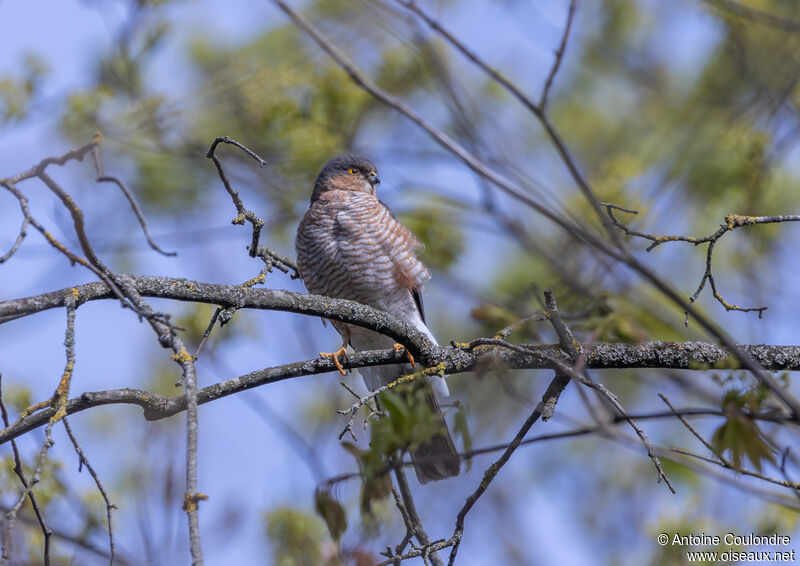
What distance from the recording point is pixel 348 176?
17.6 ft

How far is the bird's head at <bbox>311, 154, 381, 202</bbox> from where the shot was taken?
528 cm

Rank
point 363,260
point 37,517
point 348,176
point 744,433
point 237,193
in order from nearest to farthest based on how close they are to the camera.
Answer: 1. point 744,433
2. point 37,517
3. point 237,193
4. point 363,260
5. point 348,176

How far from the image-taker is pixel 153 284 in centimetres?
264

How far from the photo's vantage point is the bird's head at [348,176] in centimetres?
528

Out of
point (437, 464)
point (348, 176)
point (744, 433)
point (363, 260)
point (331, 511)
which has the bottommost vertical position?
point (744, 433)

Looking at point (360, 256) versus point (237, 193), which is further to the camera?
point (360, 256)

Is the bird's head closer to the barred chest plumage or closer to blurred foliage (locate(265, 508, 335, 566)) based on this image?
the barred chest plumage

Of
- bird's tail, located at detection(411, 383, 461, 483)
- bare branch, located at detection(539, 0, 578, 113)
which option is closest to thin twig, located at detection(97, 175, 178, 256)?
bare branch, located at detection(539, 0, 578, 113)

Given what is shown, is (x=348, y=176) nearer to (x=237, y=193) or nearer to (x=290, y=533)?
(x=290, y=533)

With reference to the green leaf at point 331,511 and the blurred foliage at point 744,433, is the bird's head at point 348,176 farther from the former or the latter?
the blurred foliage at point 744,433

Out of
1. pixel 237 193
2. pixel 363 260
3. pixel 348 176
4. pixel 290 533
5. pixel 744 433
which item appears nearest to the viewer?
pixel 744 433

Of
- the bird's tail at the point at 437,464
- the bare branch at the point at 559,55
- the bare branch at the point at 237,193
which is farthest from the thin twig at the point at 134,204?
the bird's tail at the point at 437,464

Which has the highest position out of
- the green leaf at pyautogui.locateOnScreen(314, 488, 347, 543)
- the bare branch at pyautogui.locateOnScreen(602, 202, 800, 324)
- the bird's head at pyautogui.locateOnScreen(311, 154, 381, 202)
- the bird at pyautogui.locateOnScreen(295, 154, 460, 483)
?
the bird's head at pyautogui.locateOnScreen(311, 154, 381, 202)

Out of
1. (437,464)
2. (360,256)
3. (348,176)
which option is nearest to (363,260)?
(360,256)
